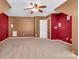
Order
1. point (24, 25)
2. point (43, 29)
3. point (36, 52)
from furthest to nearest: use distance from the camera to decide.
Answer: point (24, 25) < point (43, 29) < point (36, 52)

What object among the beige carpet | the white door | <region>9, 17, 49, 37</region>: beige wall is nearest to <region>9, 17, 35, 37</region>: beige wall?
<region>9, 17, 49, 37</region>: beige wall

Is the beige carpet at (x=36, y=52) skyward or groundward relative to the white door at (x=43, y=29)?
groundward

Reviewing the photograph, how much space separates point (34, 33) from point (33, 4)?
8724 millimetres

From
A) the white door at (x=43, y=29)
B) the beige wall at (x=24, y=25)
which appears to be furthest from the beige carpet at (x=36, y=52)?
the beige wall at (x=24, y=25)

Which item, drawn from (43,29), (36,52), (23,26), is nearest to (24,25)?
(23,26)

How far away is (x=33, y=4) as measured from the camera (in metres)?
8.66

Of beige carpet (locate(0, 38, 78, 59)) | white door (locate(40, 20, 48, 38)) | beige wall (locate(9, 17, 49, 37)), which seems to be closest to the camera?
beige carpet (locate(0, 38, 78, 59))

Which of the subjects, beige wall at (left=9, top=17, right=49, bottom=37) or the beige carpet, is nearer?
the beige carpet

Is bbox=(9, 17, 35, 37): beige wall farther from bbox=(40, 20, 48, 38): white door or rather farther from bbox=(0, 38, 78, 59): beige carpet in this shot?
bbox=(0, 38, 78, 59): beige carpet

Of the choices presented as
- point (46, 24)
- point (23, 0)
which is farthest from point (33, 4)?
point (46, 24)

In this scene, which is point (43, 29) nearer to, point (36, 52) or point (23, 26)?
point (23, 26)

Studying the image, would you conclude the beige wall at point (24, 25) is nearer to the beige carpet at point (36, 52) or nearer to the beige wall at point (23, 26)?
the beige wall at point (23, 26)

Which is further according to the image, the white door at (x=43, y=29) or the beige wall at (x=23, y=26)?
the beige wall at (x=23, y=26)

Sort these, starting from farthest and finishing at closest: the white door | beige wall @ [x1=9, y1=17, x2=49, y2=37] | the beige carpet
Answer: beige wall @ [x1=9, y1=17, x2=49, y2=37], the white door, the beige carpet
